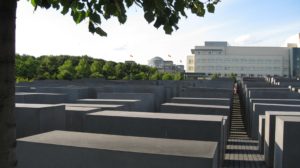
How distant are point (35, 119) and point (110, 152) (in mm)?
4702

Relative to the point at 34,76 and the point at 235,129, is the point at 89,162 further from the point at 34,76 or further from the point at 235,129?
the point at 34,76

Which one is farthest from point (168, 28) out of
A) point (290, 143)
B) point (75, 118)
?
point (75, 118)

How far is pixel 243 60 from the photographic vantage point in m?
126

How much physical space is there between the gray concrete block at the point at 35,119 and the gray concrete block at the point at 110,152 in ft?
10.4

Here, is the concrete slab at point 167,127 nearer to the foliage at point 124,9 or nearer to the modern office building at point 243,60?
the foliage at point 124,9

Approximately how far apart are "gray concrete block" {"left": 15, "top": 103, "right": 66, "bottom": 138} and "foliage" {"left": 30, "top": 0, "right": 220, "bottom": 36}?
6614 mm

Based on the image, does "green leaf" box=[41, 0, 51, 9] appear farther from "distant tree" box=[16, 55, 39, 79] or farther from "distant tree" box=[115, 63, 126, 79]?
"distant tree" box=[115, 63, 126, 79]

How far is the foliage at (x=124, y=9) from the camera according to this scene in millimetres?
2830

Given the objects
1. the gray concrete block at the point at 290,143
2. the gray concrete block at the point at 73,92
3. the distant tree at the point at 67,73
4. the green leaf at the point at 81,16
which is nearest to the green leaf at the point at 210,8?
the green leaf at the point at 81,16

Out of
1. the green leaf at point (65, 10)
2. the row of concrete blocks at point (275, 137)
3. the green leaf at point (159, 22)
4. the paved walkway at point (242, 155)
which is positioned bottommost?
the paved walkway at point (242, 155)

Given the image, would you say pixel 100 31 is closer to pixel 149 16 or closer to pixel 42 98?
pixel 149 16

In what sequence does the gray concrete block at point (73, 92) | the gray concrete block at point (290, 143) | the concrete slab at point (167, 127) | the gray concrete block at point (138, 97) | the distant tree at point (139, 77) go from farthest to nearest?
the distant tree at point (139, 77) → the gray concrete block at point (73, 92) → the gray concrete block at point (138, 97) → the concrete slab at point (167, 127) → the gray concrete block at point (290, 143)

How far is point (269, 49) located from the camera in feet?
414

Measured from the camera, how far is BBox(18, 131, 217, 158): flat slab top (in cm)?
513
